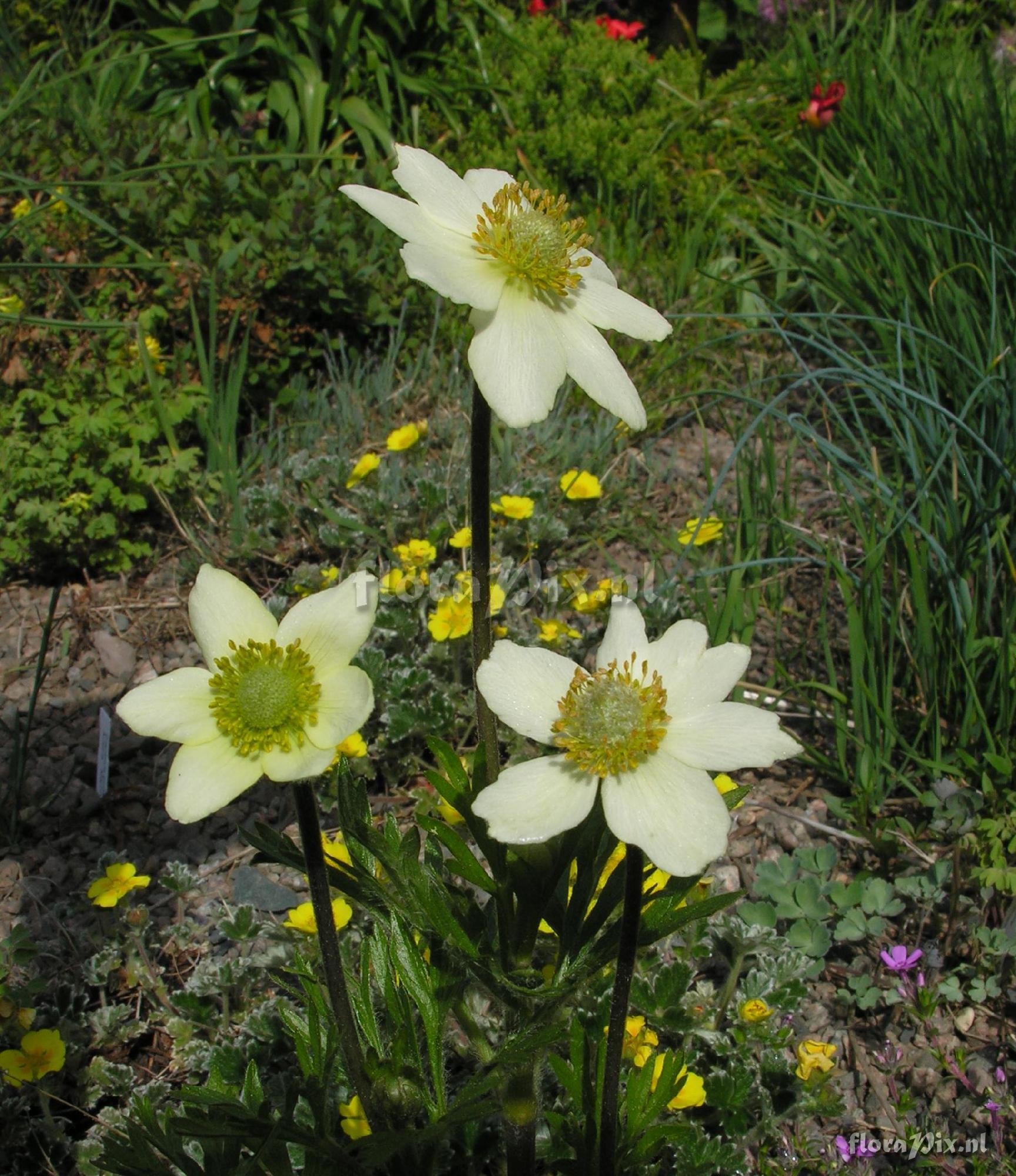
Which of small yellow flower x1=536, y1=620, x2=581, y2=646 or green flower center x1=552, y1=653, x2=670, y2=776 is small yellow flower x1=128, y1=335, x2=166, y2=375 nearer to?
small yellow flower x1=536, y1=620, x2=581, y2=646

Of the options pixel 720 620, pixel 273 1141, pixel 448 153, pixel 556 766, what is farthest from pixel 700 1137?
pixel 448 153

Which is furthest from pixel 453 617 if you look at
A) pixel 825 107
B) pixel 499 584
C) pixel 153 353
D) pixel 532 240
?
pixel 825 107

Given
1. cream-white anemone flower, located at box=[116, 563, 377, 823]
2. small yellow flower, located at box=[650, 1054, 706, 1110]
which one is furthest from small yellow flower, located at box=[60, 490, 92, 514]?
small yellow flower, located at box=[650, 1054, 706, 1110]

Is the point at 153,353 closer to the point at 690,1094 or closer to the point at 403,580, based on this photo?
the point at 403,580

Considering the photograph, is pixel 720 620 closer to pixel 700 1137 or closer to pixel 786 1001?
pixel 786 1001

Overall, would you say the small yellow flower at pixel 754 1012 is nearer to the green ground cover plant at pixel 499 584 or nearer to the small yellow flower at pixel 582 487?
the green ground cover plant at pixel 499 584
